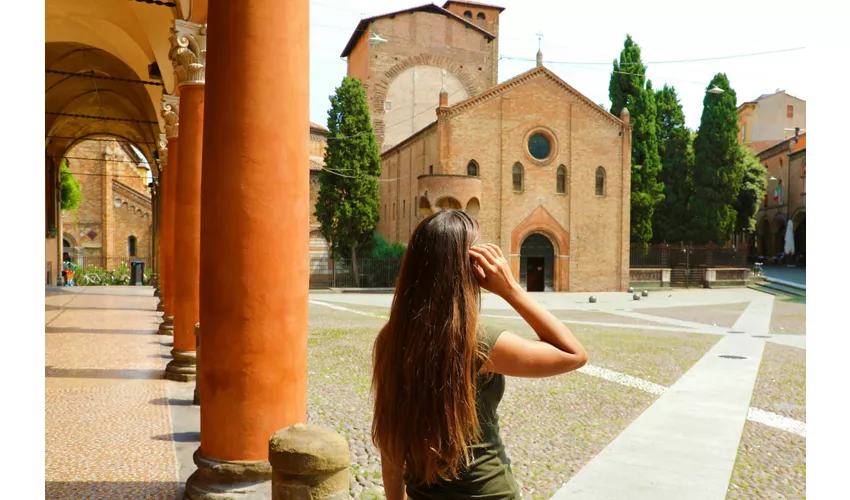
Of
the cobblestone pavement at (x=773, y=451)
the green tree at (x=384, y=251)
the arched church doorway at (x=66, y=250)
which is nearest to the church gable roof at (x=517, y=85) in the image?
the green tree at (x=384, y=251)

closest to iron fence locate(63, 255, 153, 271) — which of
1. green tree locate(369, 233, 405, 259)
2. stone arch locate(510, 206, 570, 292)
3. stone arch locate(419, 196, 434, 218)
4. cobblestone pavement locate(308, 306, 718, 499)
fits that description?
green tree locate(369, 233, 405, 259)

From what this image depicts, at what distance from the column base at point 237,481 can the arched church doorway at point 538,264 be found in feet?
90.0

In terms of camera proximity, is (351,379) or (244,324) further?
(351,379)

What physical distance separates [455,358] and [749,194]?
132ft

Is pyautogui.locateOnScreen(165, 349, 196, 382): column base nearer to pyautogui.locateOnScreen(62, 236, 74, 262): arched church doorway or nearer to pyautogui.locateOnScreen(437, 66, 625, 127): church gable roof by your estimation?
pyautogui.locateOnScreen(437, 66, 625, 127): church gable roof

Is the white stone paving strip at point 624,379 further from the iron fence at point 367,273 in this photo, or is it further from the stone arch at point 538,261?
the stone arch at point 538,261

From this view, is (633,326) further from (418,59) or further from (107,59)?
(418,59)

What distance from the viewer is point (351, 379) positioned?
7930mm

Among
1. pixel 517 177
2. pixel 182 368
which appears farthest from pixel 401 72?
pixel 182 368

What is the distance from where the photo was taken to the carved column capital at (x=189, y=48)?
20.4 feet

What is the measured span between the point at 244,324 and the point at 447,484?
1888 millimetres
